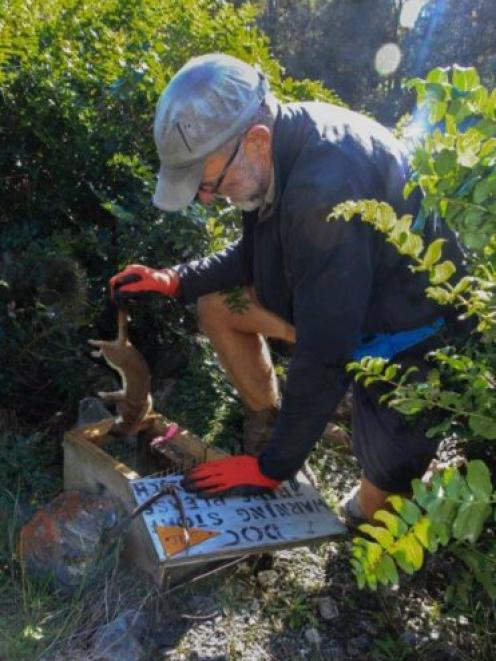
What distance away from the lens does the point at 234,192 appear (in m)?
2.57

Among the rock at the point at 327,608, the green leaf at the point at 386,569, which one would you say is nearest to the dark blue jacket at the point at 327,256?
the rock at the point at 327,608

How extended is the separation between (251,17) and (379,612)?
2.96 meters

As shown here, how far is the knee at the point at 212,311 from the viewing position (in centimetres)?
338

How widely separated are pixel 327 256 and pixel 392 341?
61cm

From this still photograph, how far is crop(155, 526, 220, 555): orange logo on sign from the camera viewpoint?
2506 mm

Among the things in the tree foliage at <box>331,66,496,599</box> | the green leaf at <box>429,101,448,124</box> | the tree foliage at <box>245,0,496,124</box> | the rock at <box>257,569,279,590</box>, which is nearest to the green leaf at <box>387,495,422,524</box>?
the tree foliage at <box>331,66,496,599</box>

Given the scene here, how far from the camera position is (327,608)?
2750 mm

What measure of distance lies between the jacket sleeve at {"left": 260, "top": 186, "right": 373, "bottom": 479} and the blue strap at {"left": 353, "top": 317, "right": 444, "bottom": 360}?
0.31 meters

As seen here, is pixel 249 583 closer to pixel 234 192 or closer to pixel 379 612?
pixel 379 612

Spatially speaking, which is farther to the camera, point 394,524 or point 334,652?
point 334,652

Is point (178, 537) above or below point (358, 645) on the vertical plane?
above

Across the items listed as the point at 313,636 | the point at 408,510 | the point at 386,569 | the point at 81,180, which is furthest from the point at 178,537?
→ the point at 81,180

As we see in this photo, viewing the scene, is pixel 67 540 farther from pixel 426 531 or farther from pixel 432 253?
pixel 432 253

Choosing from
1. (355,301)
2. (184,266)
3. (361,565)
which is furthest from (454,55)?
(361,565)
